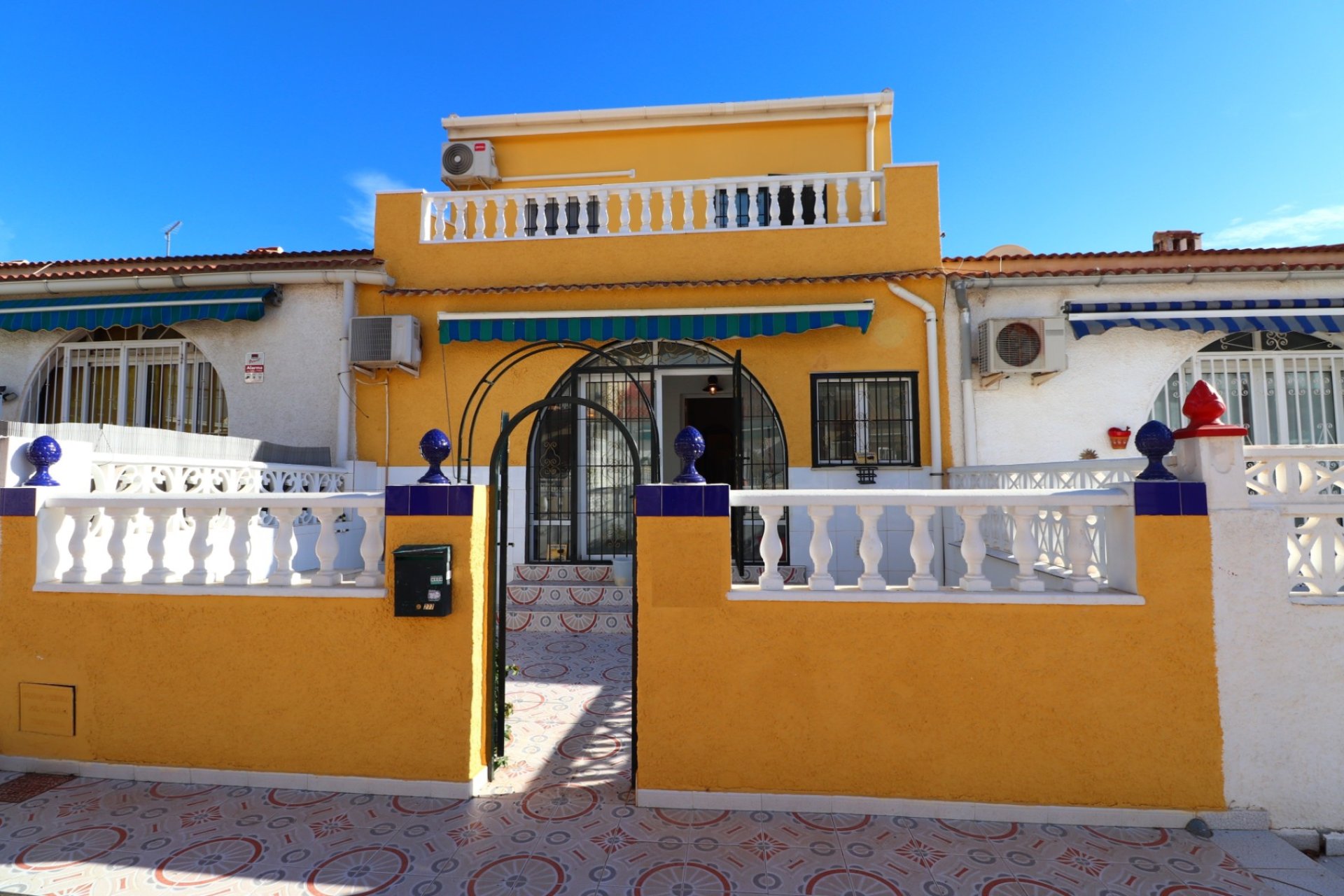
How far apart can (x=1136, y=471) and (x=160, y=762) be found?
7.65 meters

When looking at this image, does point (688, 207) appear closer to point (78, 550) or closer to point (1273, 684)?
point (78, 550)

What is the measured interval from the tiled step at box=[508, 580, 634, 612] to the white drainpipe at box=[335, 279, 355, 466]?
3119 millimetres

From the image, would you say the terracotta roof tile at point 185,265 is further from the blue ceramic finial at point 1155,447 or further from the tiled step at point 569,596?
the blue ceramic finial at point 1155,447

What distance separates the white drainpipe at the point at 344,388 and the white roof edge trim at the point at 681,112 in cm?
512

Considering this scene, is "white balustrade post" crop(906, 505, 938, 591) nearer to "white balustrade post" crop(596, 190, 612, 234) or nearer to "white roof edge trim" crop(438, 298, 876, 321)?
"white roof edge trim" crop(438, 298, 876, 321)

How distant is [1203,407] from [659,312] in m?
6.14

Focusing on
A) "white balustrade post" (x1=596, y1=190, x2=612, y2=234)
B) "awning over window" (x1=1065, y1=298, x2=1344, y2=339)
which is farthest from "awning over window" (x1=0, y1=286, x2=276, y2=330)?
"awning over window" (x1=1065, y1=298, x2=1344, y2=339)

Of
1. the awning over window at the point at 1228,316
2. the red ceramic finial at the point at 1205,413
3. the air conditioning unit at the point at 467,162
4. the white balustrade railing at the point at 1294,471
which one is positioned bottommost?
the white balustrade railing at the point at 1294,471

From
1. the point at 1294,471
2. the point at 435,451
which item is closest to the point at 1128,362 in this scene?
the point at 1294,471

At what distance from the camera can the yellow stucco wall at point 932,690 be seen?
3.72 meters

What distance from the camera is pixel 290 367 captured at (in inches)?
357

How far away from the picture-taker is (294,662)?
414 centimetres

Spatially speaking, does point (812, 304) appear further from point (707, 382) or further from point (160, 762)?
point (160, 762)

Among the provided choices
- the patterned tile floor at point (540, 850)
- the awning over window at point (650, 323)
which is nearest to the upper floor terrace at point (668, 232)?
the awning over window at point (650, 323)
